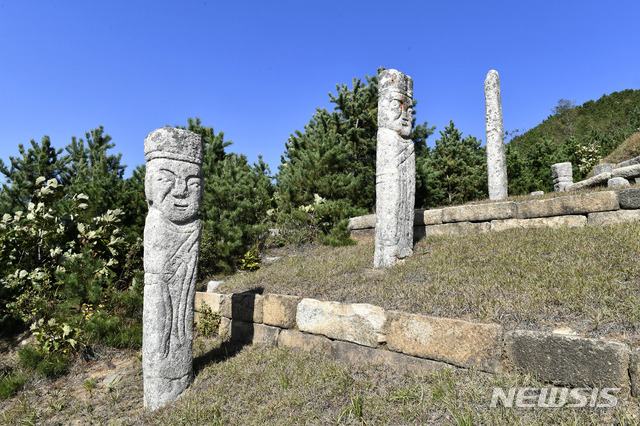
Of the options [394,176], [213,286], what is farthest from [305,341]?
[213,286]

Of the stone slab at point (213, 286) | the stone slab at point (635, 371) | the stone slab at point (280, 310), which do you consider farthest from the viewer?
the stone slab at point (213, 286)

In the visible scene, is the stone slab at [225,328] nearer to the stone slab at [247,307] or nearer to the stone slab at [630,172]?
the stone slab at [247,307]

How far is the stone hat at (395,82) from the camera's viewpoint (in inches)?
239

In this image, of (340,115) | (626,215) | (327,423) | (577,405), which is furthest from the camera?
(340,115)

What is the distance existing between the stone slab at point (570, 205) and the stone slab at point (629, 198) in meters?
0.06

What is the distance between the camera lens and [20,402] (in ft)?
13.9

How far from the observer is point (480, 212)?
6.45 meters

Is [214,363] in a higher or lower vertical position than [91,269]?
lower

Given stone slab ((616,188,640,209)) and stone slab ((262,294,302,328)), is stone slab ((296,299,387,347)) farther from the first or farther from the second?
stone slab ((616,188,640,209))

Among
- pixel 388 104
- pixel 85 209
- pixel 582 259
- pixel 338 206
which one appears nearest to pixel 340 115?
pixel 338 206

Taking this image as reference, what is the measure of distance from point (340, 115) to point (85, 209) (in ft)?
25.4

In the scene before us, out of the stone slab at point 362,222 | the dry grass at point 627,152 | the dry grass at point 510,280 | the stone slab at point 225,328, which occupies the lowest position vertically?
the stone slab at point 225,328

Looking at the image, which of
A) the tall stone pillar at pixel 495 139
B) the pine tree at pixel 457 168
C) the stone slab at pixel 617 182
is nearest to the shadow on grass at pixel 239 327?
A: the stone slab at pixel 617 182

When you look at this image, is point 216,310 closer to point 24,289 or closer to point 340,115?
point 24,289
